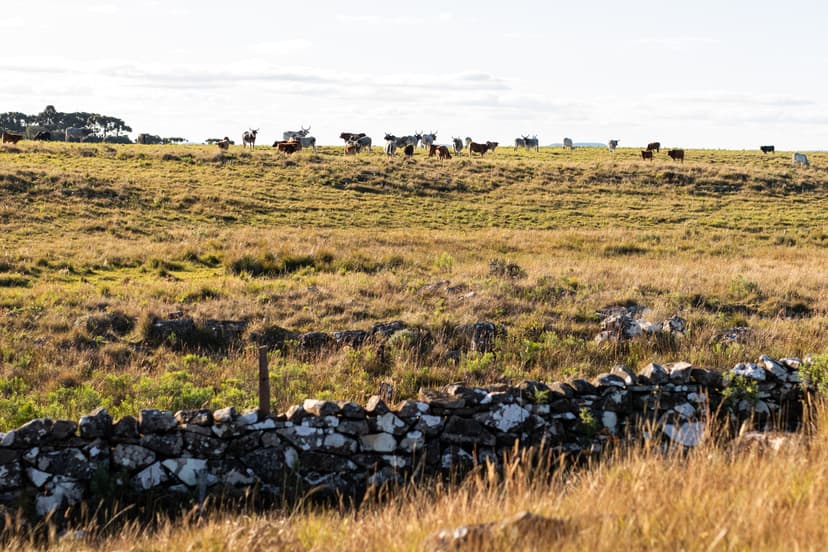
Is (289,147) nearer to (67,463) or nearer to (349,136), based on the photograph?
(349,136)

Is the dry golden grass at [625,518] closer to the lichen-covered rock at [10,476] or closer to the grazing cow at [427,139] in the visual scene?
the lichen-covered rock at [10,476]

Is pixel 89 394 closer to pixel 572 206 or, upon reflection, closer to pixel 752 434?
pixel 752 434

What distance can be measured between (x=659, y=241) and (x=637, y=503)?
89.2 feet

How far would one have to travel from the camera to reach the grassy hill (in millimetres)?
12297

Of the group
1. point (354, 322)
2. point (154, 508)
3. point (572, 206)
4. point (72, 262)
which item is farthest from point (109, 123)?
point (154, 508)

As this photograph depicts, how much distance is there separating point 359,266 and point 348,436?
14.7 meters

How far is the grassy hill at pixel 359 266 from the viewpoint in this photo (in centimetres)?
1230

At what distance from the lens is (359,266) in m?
23.0

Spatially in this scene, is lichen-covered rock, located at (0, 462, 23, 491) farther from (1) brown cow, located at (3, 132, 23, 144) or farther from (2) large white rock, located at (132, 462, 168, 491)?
(1) brown cow, located at (3, 132, 23, 144)

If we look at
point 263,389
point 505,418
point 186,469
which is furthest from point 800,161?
point 186,469

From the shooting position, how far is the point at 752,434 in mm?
7965

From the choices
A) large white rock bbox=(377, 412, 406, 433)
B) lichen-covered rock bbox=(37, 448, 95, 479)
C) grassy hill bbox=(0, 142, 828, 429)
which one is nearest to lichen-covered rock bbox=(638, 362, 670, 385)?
grassy hill bbox=(0, 142, 828, 429)

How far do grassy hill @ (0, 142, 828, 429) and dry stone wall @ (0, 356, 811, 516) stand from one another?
2080 mm

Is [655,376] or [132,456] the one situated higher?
[655,376]
